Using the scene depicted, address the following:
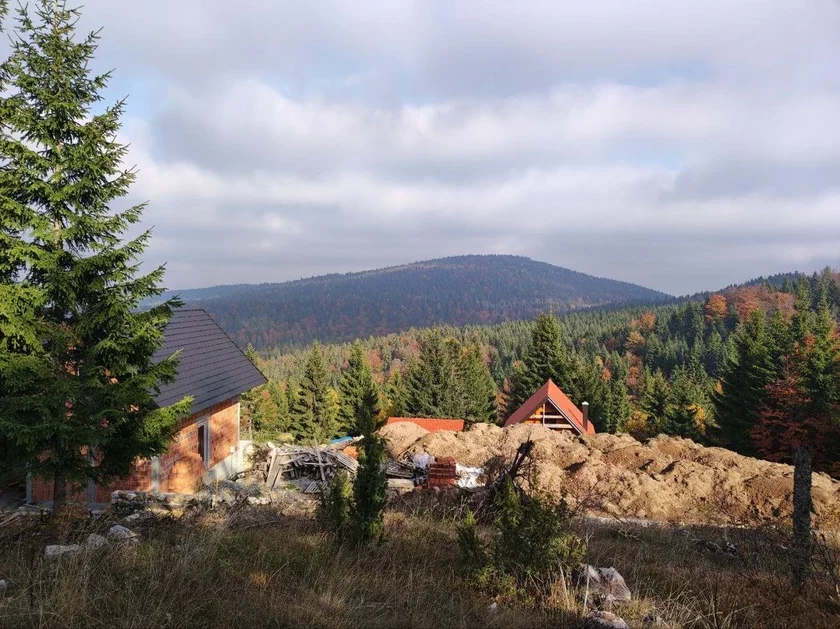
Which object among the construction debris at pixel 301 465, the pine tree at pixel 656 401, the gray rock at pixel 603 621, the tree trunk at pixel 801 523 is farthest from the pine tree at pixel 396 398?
the gray rock at pixel 603 621

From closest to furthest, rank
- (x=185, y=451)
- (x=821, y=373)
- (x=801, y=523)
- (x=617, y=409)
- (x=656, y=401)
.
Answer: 1. (x=801, y=523)
2. (x=185, y=451)
3. (x=821, y=373)
4. (x=656, y=401)
5. (x=617, y=409)

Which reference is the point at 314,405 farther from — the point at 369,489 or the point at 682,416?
the point at 369,489

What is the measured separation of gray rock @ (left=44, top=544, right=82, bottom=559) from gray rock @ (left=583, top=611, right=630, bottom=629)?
15.9 ft

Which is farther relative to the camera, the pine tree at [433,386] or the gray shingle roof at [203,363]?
the pine tree at [433,386]

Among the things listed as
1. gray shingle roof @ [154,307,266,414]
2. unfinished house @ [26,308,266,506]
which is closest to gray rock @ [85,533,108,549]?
unfinished house @ [26,308,266,506]

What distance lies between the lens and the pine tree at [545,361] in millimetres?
39688

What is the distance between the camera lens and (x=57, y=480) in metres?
6.58

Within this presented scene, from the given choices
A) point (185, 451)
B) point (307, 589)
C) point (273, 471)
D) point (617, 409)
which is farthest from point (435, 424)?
point (617, 409)

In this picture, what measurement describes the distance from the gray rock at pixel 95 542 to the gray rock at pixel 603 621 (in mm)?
4922

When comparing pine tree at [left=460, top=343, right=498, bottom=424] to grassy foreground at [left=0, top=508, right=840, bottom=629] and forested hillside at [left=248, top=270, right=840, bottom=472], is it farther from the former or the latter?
grassy foreground at [left=0, top=508, right=840, bottom=629]

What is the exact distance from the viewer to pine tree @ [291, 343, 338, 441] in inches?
1564

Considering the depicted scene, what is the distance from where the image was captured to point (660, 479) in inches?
578

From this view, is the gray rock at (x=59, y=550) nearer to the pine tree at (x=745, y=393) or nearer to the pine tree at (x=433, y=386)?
the pine tree at (x=745, y=393)

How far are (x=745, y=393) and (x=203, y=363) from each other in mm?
32794
